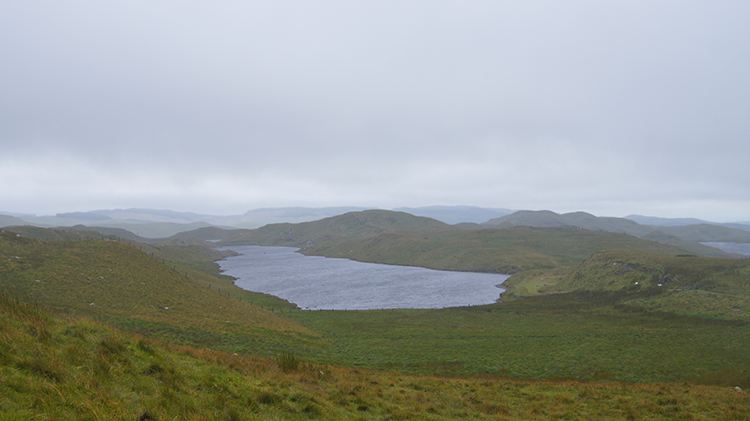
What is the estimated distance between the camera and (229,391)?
12.2 meters

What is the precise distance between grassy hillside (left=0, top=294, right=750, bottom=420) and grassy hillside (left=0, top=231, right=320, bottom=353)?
19767mm

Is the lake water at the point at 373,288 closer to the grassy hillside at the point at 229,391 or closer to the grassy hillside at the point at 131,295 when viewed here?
the grassy hillside at the point at 131,295

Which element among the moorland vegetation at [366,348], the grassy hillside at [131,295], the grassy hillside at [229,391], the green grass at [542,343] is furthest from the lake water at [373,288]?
the grassy hillside at [229,391]

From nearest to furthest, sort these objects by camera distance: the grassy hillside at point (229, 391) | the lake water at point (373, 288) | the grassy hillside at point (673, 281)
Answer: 1. the grassy hillside at point (229, 391)
2. the grassy hillside at point (673, 281)
3. the lake water at point (373, 288)

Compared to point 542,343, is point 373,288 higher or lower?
lower

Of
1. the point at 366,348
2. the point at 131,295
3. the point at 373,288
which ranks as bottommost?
the point at 373,288

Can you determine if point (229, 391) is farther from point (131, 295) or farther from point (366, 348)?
point (131, 295)

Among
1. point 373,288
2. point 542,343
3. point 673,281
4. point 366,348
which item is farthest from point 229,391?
point 373,288

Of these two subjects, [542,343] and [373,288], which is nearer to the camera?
[542,343]

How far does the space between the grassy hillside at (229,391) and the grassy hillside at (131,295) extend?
778 inches

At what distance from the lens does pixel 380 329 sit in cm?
5688

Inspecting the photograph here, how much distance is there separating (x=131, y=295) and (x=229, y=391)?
46851mm

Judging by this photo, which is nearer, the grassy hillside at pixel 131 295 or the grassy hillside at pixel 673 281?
the grassy hillside at pixel 131 295

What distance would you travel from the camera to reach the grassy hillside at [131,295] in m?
36.8
